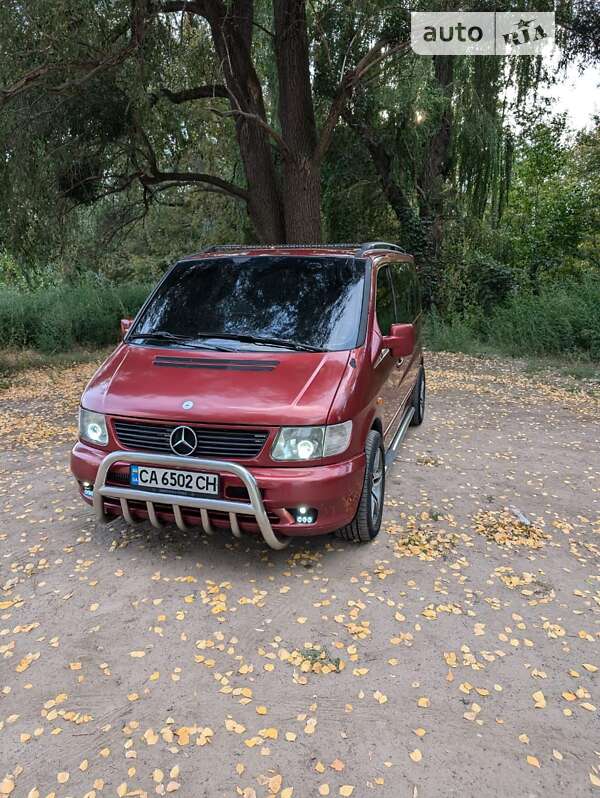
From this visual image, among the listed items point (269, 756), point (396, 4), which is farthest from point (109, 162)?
point (269, 756)

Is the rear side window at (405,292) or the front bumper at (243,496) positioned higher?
the rear side window at (405,292)

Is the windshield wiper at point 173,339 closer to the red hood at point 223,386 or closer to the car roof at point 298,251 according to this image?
the red hood at point 223,386

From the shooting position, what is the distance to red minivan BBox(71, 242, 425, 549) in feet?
10.8

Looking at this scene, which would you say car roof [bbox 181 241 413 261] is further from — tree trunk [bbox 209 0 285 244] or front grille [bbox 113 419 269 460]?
tree trunk [bbox 209 0 285 244]

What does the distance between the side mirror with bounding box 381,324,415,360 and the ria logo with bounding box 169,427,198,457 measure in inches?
64.6

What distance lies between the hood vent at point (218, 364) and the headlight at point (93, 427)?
521 millimetres

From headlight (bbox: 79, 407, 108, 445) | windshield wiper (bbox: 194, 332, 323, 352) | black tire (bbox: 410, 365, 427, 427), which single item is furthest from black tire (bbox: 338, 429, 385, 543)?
black tire (bbox: 410, 365, 427, 427)

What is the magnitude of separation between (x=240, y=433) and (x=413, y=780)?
1.87 meters

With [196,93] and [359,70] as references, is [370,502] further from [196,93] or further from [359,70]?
[196,93]

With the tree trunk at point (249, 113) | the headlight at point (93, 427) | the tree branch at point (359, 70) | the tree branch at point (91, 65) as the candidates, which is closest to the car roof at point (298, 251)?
the headlight at point (93, 427)

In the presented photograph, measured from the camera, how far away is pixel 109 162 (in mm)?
10539

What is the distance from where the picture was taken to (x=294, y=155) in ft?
33.7

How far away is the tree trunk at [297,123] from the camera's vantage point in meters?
10.0

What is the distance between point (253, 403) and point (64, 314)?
1208 cm
